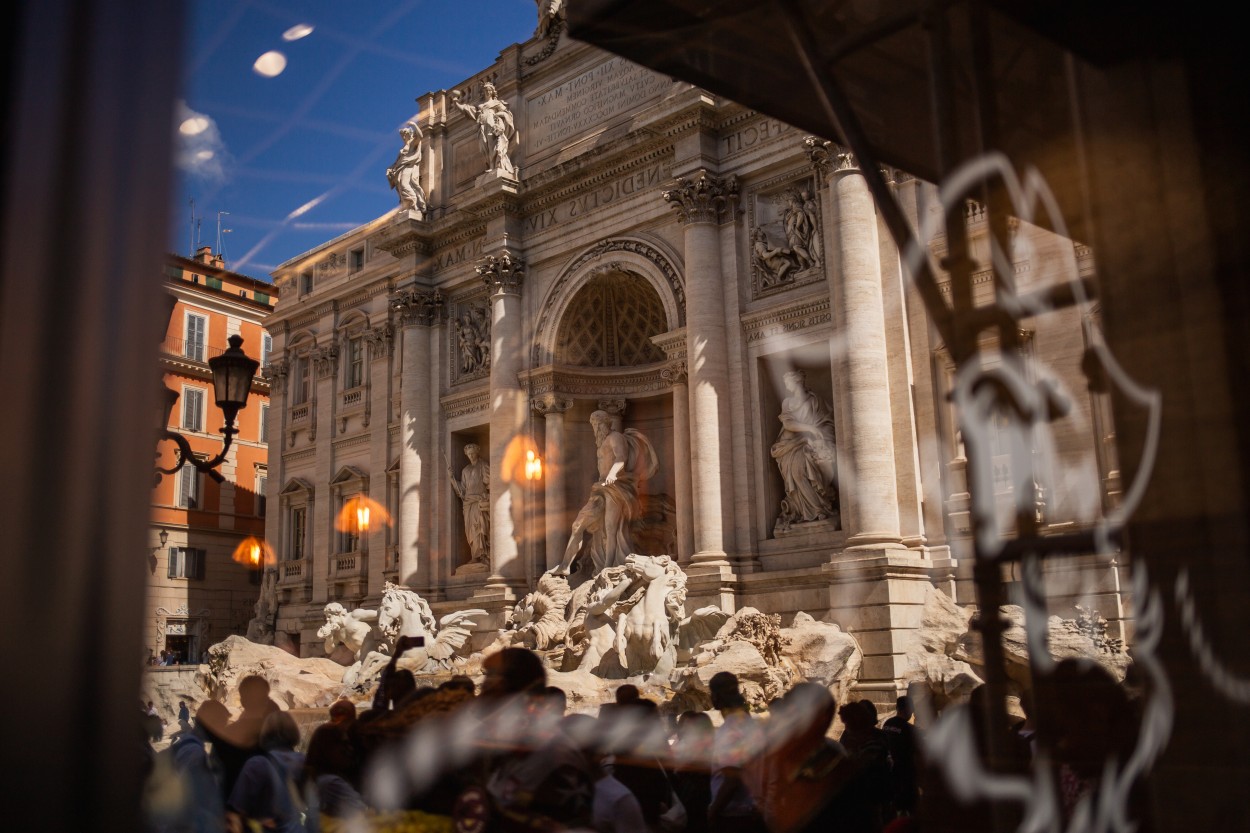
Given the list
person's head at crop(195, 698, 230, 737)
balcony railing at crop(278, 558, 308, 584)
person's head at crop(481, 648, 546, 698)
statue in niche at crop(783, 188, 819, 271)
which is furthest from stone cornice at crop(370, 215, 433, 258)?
person's head at crop(481, 648, 546, 698)

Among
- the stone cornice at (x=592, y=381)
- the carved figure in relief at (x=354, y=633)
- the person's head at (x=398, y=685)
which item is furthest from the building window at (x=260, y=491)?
the person's head at (x=398, y=685)

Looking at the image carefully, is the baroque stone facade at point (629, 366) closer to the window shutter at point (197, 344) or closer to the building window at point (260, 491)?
the building window at point (260, 491)

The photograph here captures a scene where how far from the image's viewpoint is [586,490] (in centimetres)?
2366

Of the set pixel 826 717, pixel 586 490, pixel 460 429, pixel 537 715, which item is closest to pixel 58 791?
pixel 537 715

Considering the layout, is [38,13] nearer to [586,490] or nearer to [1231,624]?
[1231,624]

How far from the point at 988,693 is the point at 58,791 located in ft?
8.41

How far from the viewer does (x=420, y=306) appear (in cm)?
2684

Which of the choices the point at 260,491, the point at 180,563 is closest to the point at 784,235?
the point at 180,563

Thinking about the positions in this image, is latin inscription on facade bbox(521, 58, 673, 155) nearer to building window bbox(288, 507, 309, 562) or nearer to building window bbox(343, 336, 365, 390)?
building window bbox(343, 336, 365, 390)

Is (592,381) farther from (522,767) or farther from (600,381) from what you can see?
(522,767)

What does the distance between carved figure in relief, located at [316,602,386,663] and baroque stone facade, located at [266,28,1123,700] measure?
7.05 ft

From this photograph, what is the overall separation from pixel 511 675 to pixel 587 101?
21.3 meters

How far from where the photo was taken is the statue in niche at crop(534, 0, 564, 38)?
79.9 feet

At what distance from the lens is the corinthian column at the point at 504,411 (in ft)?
76.3
